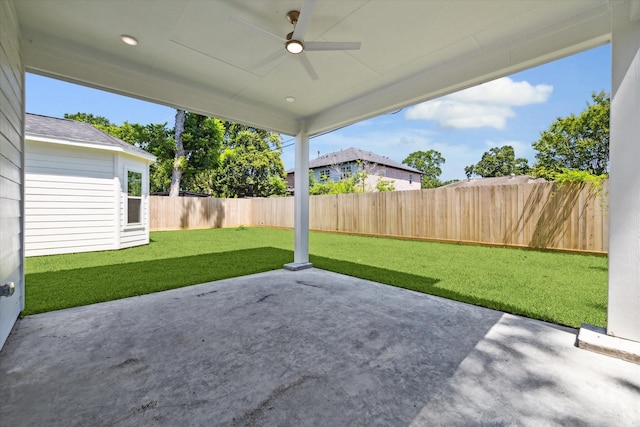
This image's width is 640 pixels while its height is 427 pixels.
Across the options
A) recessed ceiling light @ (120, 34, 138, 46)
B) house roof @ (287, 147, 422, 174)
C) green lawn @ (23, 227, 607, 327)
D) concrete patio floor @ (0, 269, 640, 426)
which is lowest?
concrete patio floor @ (0, 269, 640, 426)

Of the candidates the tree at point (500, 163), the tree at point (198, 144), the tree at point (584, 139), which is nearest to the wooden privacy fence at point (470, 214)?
the tree at point (198, 144)

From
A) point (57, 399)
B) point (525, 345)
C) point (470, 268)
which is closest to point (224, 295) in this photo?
point (57, 399)

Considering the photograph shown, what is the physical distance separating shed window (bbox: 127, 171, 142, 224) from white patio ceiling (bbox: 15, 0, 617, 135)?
4.73 meters

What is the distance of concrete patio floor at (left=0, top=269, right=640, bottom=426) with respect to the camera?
1.31m

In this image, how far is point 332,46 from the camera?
2287mm

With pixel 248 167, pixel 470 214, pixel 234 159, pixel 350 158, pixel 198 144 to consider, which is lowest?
pixel 470 214

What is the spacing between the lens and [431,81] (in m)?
2.91

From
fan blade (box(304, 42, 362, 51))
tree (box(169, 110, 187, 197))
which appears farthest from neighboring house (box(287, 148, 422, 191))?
fan blade (box(304, 42, 362, 51))

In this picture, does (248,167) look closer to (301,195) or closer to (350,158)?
(350,158)

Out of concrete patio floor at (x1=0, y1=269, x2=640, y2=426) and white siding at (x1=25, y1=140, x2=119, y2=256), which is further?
white siding at (x1=25, y1=140, x2=119, y2=256)

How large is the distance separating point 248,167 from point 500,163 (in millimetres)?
24379

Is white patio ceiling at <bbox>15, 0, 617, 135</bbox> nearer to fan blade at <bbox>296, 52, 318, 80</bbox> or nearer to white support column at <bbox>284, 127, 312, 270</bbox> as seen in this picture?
fan blade at <bbox>296, 52, 318, 80</bbox>

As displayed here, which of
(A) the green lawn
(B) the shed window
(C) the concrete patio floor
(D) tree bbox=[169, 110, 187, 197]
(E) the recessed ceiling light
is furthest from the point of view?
(D) tree bbox=[169, 110, 187, 197]

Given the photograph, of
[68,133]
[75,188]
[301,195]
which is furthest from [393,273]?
[68,133]
